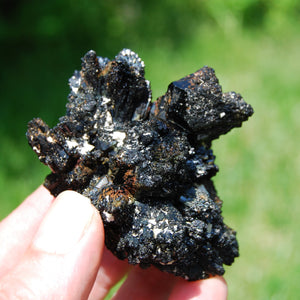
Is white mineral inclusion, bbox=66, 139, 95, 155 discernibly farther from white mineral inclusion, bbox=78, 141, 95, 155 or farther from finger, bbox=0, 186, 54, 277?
finger, bbox=0, 186, 54, 277

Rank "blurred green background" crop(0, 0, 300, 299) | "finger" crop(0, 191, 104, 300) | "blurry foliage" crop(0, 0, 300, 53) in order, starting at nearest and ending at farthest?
1. "finger" crop(0, 191, 104, 300)
2. "blurred green background" crop(0, 0, 300, 299)
3. "blurry foliage" crop(0, 0, 300, 53)

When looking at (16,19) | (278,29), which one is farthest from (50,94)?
(278,29)


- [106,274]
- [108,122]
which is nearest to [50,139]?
[108,122]

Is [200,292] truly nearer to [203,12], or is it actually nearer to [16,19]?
[16,19]

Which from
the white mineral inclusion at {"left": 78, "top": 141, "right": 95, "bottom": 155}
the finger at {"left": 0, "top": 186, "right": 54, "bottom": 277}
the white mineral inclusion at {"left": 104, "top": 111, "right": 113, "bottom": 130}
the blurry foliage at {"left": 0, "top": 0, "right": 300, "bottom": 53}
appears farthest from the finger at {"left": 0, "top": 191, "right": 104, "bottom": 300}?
the blurry foliage at {"left": 0, "top": 0, "right": 300, "bottom": 53}

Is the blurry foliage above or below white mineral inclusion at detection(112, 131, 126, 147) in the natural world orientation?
above

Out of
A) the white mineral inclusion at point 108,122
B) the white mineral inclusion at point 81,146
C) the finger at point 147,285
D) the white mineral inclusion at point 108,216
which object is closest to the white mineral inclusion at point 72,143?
the white mineral inclusion at point 81,146

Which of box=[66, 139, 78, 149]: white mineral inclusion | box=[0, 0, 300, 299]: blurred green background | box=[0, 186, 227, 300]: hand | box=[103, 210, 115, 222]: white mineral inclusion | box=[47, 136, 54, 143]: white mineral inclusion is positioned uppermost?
box=[0, 0, 300, 299]: blurred green background
